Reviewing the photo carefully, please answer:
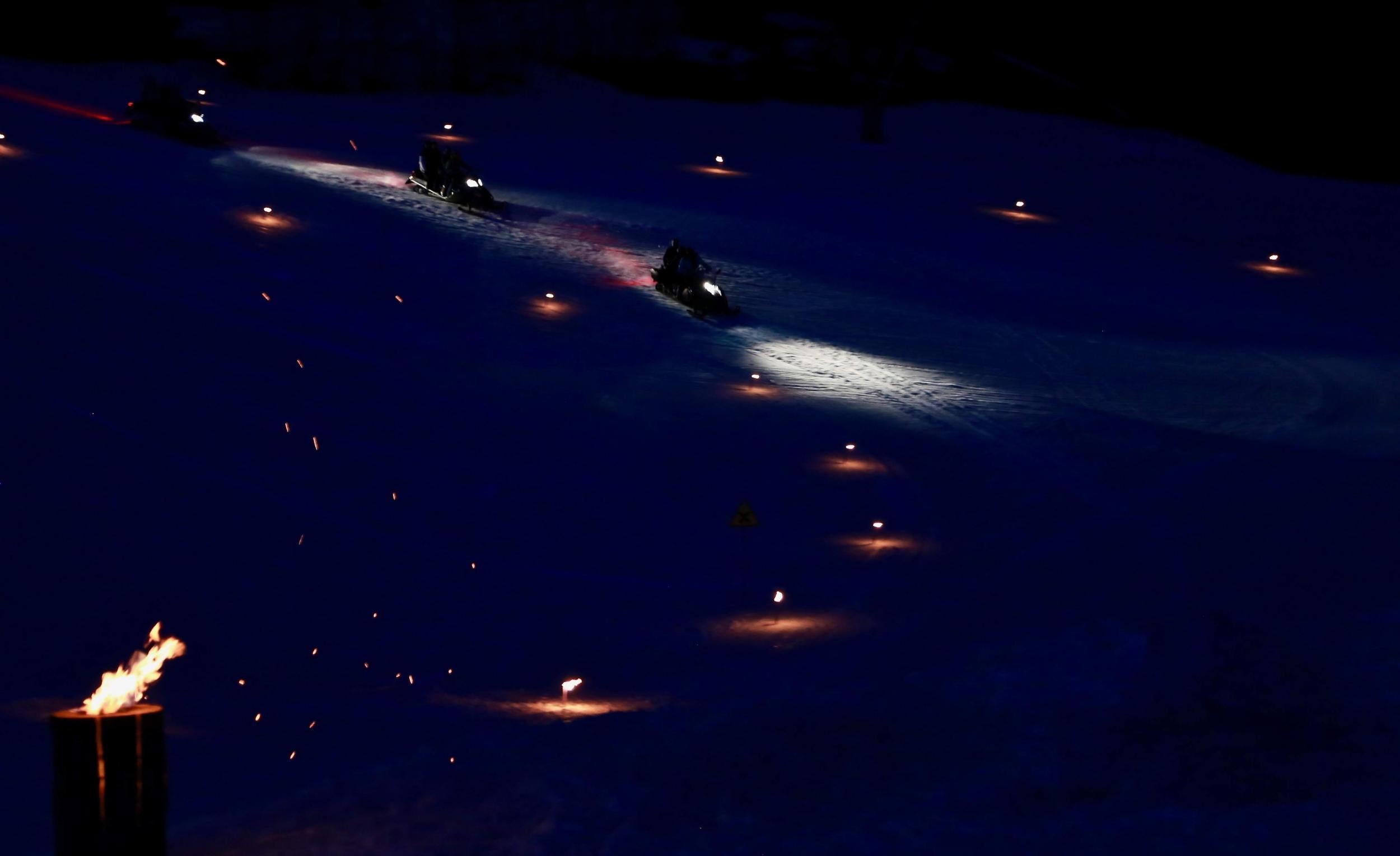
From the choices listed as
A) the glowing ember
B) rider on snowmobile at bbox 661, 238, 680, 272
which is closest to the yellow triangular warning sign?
the glowing ember

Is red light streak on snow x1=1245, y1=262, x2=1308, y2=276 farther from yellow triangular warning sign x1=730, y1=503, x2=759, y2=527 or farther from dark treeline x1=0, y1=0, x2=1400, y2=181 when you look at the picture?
yellow triangular warning sign x1=730, y1=503, x2=759, y2=527

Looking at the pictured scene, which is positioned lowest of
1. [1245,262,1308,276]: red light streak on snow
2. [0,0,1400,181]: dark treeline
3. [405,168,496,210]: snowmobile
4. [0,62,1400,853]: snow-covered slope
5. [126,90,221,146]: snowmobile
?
[0,62,1400,853]: snow-covered slope

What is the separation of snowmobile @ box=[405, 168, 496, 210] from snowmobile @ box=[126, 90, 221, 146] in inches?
146

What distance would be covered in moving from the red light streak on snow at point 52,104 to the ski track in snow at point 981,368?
5.74 meters

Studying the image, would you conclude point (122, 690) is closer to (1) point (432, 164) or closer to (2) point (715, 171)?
(1) point (432, 164)

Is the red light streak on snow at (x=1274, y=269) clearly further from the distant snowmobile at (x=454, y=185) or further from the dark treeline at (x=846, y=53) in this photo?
the distant snowmobile at (x=454, y=185)

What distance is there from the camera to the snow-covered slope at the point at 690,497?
22.2 ft

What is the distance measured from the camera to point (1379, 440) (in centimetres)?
1427

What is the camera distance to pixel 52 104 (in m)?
23.7

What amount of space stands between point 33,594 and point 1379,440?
11.8 m

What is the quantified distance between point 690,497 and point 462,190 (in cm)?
973

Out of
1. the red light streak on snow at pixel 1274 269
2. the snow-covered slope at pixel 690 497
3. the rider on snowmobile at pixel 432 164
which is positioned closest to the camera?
the snow-covered slope at pixel 690 497

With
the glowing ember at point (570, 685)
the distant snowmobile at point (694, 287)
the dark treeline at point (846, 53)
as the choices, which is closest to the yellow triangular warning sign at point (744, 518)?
the glowing ember at point (570, 685)

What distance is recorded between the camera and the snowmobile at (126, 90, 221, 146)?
74.2ft
